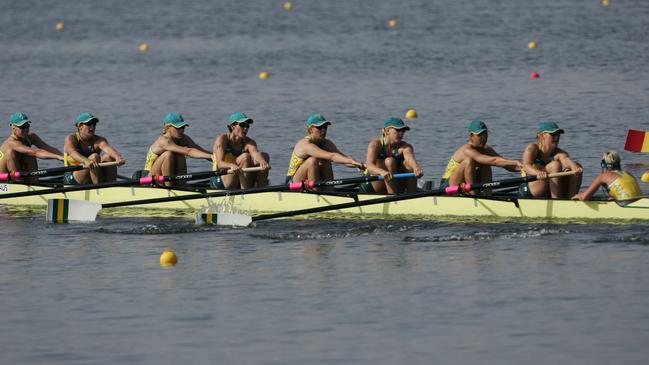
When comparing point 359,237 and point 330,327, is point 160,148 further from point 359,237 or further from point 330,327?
point 330,327

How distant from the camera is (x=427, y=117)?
Result: 32344 mm

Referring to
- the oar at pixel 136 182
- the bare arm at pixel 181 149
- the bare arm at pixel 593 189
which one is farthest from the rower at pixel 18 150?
the bare arm at pixel 593 189

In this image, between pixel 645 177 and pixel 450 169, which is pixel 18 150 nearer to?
pixel 450 169

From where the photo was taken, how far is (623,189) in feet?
60.3

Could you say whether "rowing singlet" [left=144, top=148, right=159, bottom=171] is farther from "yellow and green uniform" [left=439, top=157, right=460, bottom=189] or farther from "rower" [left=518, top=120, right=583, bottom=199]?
"rower" [left=518, top=120, right=583, bottom=199]

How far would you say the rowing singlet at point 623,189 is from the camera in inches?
723

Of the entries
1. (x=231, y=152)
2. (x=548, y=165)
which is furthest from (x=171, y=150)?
(x=548, y=165)

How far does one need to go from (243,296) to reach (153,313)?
1148 mm

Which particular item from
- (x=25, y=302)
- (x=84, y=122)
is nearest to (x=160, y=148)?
(x=84, y=122)

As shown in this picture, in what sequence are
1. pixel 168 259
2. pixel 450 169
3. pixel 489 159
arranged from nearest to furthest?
1. pixel 168 259
2. pixel 489 159
3. pixel 450 169

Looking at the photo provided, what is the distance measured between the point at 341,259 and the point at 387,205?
2656mm

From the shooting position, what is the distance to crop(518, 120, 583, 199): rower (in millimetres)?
18906

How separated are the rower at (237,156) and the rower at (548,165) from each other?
381 centimetres

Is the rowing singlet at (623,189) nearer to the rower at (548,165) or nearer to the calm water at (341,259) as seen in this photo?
the calm water at (341,259)
